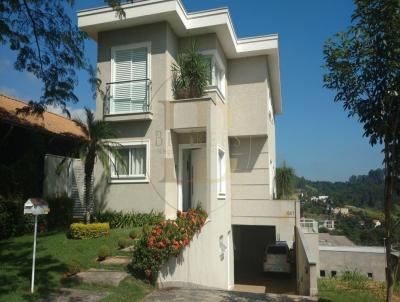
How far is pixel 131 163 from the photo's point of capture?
14.6 meters

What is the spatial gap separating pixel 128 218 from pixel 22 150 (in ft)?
18.6

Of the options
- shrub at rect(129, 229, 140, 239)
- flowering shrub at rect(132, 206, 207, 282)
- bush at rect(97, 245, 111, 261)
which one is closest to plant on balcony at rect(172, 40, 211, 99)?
shrub at rect(129, 229, 140, 239)

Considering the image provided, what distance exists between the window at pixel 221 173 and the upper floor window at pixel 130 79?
3.70m

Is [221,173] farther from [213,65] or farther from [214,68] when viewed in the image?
[213,65]

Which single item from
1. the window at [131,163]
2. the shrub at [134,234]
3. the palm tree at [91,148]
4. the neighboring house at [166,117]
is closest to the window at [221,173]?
the neighboring house at [166,117]

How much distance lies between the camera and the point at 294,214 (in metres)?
17.6

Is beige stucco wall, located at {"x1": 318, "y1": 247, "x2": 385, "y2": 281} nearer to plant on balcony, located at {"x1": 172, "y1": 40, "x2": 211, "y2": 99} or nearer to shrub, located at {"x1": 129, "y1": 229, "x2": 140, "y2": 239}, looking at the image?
plant on balcony, located at {"x1": 172, "y1": 40, "x2": 211, "y2": 99}

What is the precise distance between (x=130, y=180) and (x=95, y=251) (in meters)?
3.85

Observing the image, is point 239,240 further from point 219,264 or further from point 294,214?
point 219,264

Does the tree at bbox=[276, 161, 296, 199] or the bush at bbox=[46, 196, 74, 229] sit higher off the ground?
the tree at bbox=[276, 161, 296, 199]

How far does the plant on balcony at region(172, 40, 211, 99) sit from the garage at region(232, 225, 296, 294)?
10.1 metres

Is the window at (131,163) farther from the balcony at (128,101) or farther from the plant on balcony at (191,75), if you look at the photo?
the plant on balcony at (191,75)

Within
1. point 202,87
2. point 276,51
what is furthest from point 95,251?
point 276,51

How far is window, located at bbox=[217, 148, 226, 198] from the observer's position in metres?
15.0
